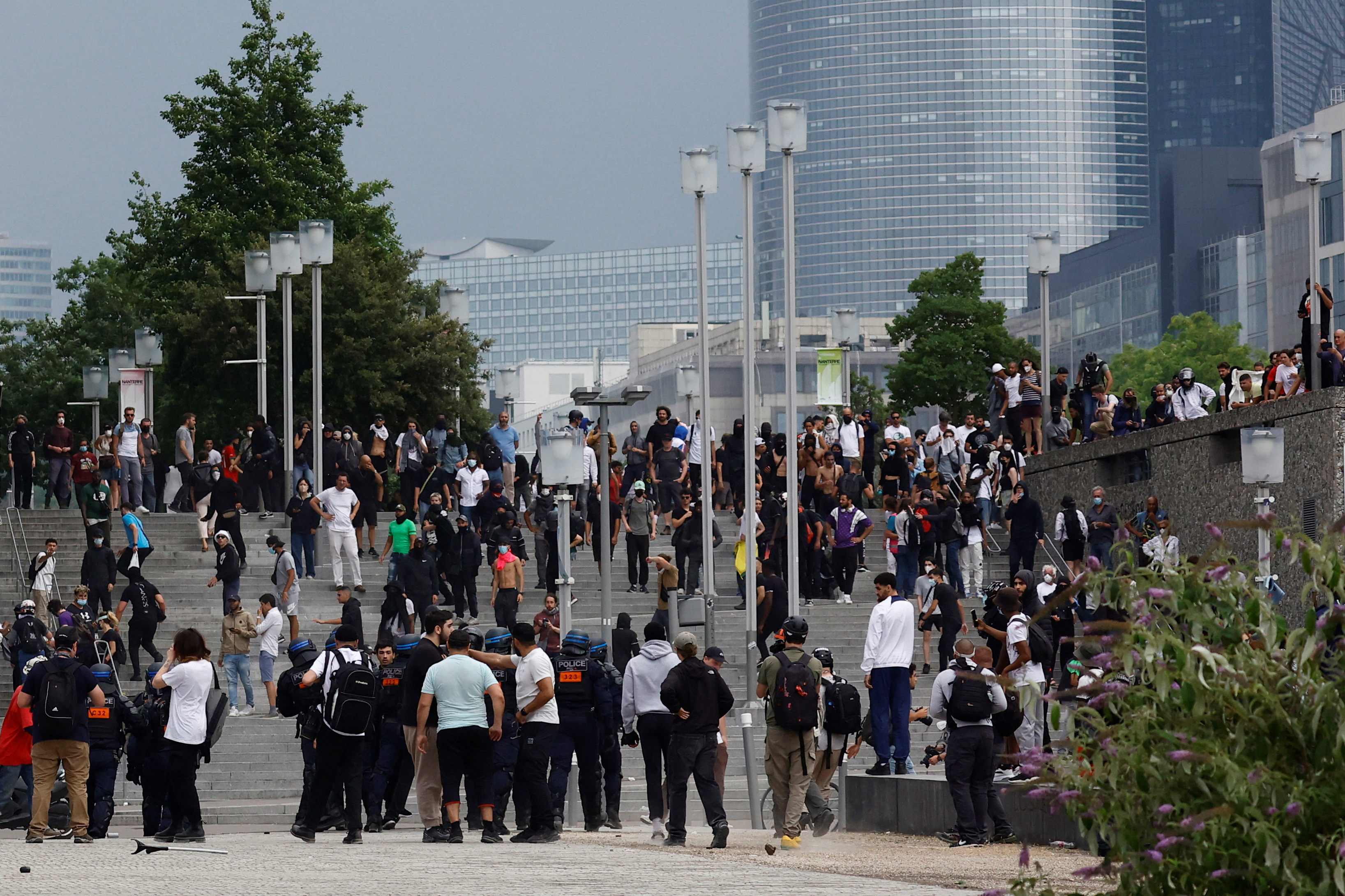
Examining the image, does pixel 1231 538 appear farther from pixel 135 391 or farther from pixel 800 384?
pixel 800 384

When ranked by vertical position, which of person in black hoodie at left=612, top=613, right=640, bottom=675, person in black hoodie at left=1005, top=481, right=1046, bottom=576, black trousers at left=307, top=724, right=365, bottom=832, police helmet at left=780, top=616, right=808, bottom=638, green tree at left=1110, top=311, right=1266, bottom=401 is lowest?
black trousers at left=307, top=724, right=365, bottom=832

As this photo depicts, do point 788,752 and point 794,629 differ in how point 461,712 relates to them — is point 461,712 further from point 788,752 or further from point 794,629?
point 794,629

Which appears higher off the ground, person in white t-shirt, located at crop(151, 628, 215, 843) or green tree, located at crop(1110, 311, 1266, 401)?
green tree, located at crop(1110, 311, 1266, 401)

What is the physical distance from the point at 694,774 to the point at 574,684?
3.82 feet

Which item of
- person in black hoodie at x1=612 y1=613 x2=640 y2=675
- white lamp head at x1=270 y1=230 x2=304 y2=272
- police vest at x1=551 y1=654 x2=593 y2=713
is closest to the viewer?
police vest at x1=551 y1=654 x2=593 y2=713

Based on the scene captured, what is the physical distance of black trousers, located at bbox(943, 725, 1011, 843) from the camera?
1389 cm

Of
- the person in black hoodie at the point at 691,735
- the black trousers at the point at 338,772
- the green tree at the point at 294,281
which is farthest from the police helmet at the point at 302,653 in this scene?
the green tree at the point at 294,281

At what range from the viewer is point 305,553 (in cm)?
2803

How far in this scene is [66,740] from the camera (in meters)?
14.4

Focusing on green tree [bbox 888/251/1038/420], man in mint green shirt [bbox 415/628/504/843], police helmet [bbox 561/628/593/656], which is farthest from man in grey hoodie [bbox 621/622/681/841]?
green tree [bbox 888/251/1038/420]

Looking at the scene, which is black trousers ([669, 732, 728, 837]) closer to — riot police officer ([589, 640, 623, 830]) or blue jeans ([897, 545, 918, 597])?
riot police officer ([589, 640, 623, 830])

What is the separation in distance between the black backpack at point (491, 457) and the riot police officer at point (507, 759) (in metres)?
14.2

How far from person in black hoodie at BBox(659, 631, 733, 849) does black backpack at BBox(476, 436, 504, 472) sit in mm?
16303

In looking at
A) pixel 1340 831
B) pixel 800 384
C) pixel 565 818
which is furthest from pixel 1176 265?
pixel 1340 831
